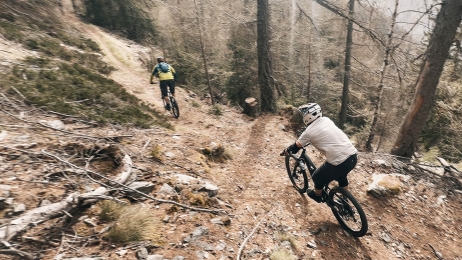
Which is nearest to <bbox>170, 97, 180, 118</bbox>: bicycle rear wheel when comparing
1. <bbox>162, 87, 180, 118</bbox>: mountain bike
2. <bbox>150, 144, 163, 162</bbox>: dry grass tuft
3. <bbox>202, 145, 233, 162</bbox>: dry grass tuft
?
<bbox>162, 87, 180, 118</bbox>: mountain bike

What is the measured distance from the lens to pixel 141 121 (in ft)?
25.9

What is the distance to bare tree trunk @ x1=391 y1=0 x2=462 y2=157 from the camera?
23.2 feet

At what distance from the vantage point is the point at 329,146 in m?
4.72

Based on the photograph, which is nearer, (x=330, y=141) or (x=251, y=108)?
(x=330, y=141)

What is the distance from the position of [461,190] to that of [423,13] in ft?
17.1

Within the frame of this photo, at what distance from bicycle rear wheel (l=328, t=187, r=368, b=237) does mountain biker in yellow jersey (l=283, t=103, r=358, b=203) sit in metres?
0.27

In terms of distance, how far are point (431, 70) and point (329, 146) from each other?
17.0 ft

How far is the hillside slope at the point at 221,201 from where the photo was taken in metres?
3.50

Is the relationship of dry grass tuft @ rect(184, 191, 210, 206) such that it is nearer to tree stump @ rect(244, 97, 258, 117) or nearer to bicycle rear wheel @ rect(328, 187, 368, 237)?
bicycle rear wheel @ rect(328, 187, 368, 237)

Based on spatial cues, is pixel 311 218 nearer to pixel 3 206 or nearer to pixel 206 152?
pixel 206 152

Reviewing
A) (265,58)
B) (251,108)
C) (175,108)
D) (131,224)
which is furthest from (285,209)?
(265,58)

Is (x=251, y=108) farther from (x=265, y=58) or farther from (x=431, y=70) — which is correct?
(x=431, y=70)

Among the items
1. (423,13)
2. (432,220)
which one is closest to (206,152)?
(432,220)

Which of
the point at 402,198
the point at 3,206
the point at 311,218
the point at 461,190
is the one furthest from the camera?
the point at 461,190
